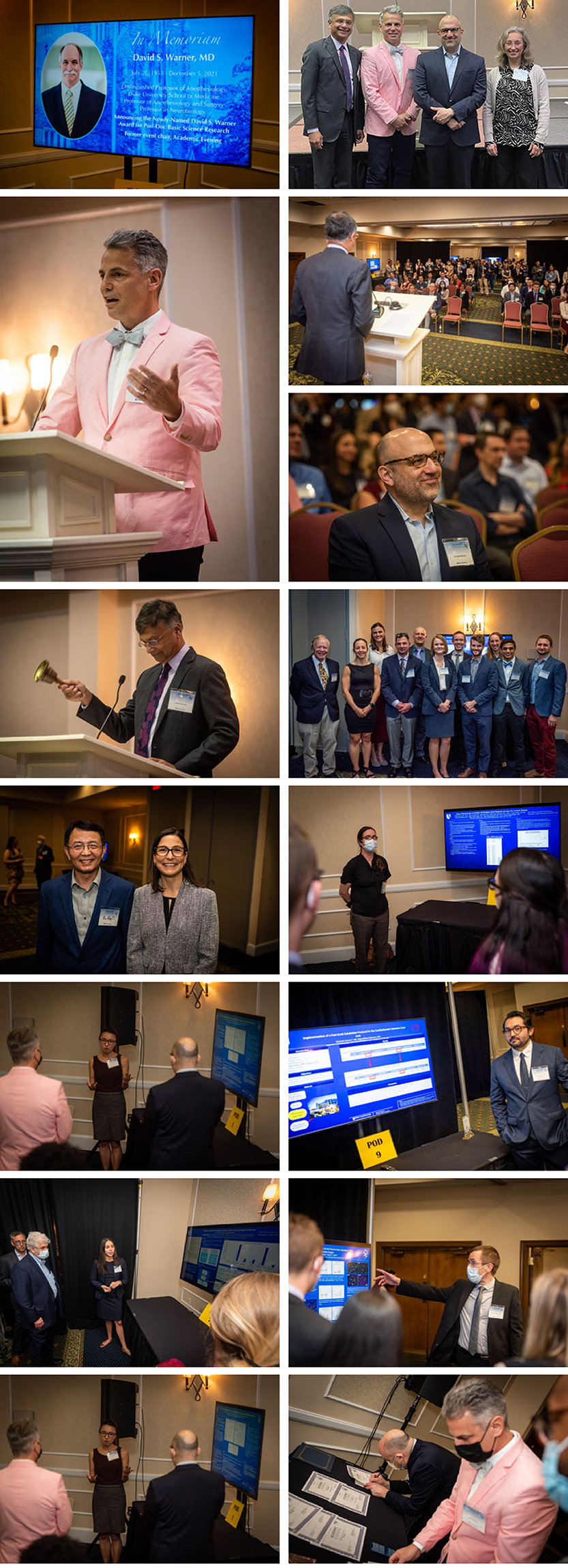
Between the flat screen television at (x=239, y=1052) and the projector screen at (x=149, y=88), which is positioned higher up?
the projector screen at (x=149, y=88)

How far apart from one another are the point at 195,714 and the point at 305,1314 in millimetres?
1527

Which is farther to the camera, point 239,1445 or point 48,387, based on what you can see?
point 48,387

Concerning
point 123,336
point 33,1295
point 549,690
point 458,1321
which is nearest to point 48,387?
point 123,336

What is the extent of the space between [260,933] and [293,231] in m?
1.80

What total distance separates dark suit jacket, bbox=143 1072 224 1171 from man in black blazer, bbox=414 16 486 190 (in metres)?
2.38

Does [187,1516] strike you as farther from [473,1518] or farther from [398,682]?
[398,682]

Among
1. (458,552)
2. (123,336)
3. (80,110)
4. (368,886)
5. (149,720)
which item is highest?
(80,110)

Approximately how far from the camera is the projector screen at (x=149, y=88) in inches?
114

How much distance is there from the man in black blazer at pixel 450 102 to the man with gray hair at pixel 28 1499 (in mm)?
3359

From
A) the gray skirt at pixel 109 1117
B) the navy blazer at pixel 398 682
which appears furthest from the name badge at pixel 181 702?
the gray skirt at pixel 109 1117

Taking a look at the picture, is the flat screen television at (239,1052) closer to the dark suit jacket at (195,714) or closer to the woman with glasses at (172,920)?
the woman with glasses at (172,920)

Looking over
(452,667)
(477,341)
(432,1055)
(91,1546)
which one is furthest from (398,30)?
(91,1546)

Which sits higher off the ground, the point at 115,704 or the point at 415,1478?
the point at 115,704

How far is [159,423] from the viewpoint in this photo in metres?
2.93
